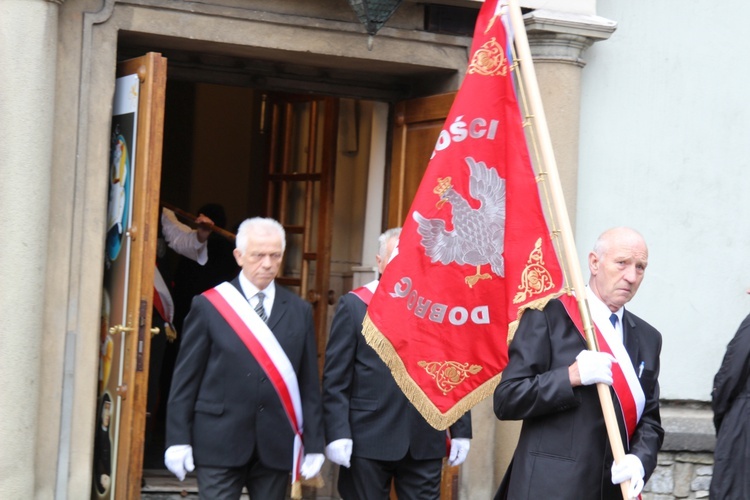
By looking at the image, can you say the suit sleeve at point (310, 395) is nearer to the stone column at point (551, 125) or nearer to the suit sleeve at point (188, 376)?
the suit sleeve at point (188, 376)

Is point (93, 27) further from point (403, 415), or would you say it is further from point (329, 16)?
point (403, 415)

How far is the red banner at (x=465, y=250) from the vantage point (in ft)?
16.3

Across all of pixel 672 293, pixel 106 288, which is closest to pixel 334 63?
pixel 106 288

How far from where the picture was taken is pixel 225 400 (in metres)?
5.61

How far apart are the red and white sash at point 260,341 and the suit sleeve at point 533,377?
1.47 metres

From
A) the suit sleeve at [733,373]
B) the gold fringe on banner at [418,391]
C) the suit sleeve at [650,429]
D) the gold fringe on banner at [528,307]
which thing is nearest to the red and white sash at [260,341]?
the gold fringe on banner at [418,391]

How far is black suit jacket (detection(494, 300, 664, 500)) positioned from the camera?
4.34 m

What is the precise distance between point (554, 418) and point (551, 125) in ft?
11.5

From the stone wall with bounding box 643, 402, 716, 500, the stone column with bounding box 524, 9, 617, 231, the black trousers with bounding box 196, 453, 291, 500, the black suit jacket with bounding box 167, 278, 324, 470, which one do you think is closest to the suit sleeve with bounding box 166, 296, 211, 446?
the black suit jacket with bounding box 167, 278, 324, 470

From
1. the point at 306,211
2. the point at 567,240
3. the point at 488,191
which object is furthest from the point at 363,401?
the point at 306,211

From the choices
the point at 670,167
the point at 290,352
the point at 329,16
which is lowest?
the point at 290,352

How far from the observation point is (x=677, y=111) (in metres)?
8.01

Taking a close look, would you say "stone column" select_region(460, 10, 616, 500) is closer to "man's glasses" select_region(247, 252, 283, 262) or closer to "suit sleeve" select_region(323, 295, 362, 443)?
"suit sleeve" select_region(323, 295, 362, 443)

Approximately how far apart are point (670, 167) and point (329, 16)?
2321mm
